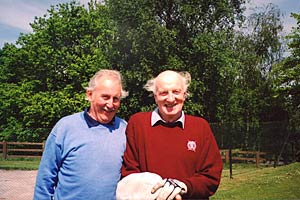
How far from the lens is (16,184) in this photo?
1200cm

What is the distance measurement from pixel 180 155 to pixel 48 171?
2.92 feet

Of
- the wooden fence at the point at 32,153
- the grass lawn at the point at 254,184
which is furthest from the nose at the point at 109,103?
the wooden fence at the point at 32,153

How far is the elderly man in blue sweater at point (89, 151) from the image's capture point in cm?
226

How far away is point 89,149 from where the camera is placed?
7.46 ft

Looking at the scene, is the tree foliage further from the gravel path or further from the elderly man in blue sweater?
the elderly man in blue sweater

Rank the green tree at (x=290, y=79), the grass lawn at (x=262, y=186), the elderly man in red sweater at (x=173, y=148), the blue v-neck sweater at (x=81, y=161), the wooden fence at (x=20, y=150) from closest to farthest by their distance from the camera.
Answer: the elderly man in red sweater at (x=173, y=148), the blue v-neck sweater at (x=81, y=161), the grass lawn at (x=262, y=186), the wooden fence at (x=20, y=150), the green tree at (x=290, y=79)

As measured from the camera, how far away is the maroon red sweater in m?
2.04

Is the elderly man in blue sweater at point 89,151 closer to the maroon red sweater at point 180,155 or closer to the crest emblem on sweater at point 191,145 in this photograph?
the maroon red sweater at point 180,155

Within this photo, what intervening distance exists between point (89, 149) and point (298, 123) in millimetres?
16852

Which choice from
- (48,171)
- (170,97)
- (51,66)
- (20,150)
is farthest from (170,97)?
(51,66)

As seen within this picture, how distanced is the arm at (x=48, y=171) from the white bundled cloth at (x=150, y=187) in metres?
0.55

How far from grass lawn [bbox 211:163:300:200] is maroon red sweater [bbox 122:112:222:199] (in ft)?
22.8

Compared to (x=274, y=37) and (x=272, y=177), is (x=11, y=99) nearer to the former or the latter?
(x=274, y=37)

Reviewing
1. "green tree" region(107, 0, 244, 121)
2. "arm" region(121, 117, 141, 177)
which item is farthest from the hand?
"green tree" region(107, 0, 244, 121)
